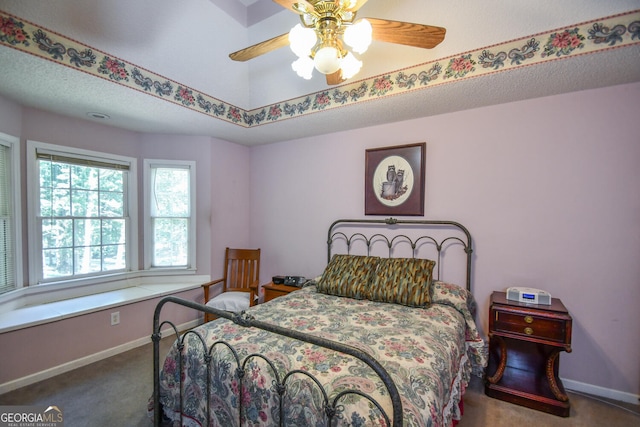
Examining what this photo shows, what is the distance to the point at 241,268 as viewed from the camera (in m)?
3.65

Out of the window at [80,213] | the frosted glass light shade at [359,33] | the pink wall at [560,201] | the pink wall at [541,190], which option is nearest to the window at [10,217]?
the window at [80,213]

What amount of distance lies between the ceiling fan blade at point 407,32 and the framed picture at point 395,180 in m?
1.35

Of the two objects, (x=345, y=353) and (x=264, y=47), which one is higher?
(x=264, y=47)

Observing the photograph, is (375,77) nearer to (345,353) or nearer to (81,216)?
(345,353)

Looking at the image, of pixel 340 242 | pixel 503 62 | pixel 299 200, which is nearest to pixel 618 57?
pixel 503 62

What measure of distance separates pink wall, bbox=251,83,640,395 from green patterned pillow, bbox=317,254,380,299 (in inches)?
33.2

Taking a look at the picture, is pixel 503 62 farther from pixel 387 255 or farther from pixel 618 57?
pixel 387 255

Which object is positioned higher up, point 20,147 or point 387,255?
point 20,147

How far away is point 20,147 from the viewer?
254 cm

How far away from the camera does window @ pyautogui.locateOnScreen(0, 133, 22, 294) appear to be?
8.01 feet

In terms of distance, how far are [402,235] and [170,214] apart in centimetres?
276

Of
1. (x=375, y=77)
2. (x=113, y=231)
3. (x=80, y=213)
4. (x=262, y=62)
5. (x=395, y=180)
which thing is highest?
(x=262, y=62)

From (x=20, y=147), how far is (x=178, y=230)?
61.8 inches

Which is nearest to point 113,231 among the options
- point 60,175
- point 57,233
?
point 57,233
